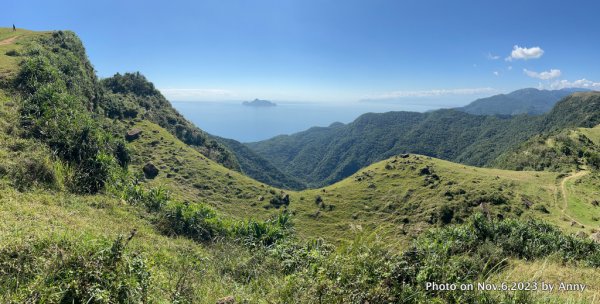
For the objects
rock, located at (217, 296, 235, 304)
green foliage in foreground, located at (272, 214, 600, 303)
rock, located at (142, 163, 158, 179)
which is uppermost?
green foliage in foreground, located at (272, 214, 600, 303)

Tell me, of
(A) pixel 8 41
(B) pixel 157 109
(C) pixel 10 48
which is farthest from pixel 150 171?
(B) pixel 157 109

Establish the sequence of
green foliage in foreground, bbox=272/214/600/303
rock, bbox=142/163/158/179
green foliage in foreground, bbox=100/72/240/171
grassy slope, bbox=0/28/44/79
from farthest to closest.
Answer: green foliage in foreground, bbox=100/72/240/171 → rock, bbox=142/163/158/179 → grassy slope, bbox=0/28/44/79 → green foliage in foreground, bbox=272/214/600/303

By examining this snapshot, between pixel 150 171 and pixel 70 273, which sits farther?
pixel 150 171

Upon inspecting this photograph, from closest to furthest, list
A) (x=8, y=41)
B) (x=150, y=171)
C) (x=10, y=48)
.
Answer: (x=10, y=48) < (x=8, y=41) < (x=150, y=171)

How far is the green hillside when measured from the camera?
5.10 meters

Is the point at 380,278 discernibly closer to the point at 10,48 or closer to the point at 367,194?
the point at 10,48

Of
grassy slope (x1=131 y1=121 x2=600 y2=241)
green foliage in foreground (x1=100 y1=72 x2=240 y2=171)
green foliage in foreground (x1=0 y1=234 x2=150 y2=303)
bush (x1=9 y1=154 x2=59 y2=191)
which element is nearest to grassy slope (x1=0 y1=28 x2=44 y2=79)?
bush (x1=9 y1=154 x2=59 y2=191)

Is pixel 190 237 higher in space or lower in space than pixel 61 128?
lower

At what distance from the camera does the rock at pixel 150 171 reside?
165 feet

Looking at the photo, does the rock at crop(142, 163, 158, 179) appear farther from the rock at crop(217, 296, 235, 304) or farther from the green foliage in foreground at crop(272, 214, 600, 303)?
the green foliage in foreground at crop(272, 214, 600, 303)

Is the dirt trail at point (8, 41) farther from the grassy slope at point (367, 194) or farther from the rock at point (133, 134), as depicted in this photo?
the rock at point (133, 134)

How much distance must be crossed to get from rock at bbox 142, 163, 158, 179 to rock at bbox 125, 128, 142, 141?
10867 millimetres

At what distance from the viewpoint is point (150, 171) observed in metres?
50.8

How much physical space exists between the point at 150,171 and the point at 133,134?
46.0 feet
